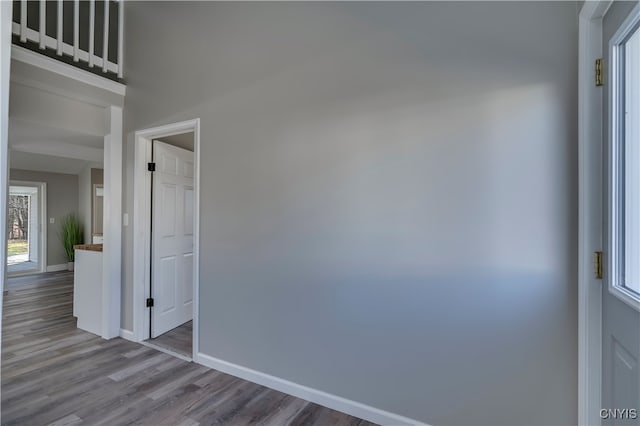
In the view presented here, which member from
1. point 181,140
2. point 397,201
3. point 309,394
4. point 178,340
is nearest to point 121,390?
point 178,340

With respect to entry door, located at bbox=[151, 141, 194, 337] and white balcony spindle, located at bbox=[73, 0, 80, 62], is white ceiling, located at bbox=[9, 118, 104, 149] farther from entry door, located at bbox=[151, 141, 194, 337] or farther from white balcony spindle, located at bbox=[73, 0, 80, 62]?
entry door, located at bbox=[151, 141, 194, 337]

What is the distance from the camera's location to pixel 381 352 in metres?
1.89

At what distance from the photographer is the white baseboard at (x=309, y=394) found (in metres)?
1.86

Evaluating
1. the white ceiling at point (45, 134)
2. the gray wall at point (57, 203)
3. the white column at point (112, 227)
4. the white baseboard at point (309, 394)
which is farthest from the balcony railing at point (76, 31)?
the gray wall at point (57, 203)

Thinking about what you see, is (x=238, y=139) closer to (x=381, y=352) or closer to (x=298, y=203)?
(x=298, y=203)

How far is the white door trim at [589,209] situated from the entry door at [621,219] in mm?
34

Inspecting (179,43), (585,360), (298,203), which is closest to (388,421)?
(585,360)

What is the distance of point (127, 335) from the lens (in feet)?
10.4

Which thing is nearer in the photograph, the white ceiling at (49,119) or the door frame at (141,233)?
the white ceiling at (49,119)

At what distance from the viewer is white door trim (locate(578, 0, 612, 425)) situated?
138 cm

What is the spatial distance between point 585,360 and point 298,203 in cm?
177

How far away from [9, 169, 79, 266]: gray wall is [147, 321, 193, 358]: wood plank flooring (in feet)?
18.3

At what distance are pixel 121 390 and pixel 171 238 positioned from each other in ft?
5.02

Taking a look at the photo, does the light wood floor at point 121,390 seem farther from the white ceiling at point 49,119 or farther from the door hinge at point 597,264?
the white ceiling at point 49,119
